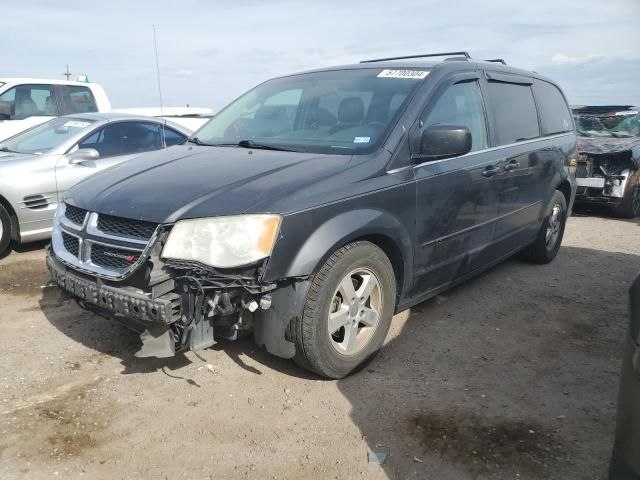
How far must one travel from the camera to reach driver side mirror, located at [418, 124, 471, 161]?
11.0 ft

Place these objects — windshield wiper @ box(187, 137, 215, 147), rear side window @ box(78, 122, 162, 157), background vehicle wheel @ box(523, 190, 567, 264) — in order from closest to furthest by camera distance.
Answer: windshield wiper @ box(187, 137, 215, 147)
background vehicle wheel @ box(523, 190, 567, 264)
rear side window @ box(78, 122, 162, 157)

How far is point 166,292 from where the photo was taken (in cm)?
276

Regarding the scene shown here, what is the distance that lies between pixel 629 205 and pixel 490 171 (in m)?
5.59

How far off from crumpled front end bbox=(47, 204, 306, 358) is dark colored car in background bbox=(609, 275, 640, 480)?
154 cm

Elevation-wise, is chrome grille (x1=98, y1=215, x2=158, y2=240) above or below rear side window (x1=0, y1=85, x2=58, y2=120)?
below

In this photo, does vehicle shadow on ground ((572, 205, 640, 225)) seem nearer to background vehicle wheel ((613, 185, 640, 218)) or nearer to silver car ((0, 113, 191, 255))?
background vehicle wheel ((613, 185, 640, 218))

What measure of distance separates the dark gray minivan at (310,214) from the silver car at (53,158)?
2.41m

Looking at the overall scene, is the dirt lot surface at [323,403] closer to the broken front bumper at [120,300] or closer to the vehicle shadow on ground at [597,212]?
the broken front bumper at [120,300]

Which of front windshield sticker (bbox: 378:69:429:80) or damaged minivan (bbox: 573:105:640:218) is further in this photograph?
damaged minivan (bbox: 573:105:640:218)

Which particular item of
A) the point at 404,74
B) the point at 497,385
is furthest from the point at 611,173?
the point at 497,385

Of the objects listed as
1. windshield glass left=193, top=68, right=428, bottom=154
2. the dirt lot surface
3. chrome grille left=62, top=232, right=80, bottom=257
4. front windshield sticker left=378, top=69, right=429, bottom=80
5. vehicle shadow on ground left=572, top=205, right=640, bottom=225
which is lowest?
vehicle shadow on ground left=572, top=205, right=640, bottom=225

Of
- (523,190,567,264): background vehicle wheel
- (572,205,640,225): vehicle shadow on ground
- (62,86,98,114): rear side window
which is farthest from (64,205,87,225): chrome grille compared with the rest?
(572,205,640,225): vehicle shadow on ground

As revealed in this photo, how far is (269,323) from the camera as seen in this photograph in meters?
2.93

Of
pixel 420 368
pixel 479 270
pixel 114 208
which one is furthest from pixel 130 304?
pixel 479 270
